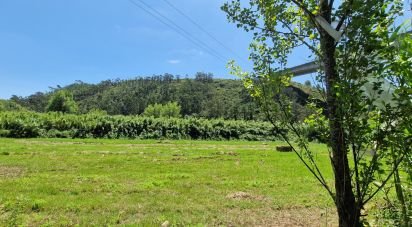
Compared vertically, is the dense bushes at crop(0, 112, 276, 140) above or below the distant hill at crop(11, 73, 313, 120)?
below

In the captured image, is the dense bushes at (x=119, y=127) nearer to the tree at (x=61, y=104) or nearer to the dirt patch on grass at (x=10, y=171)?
the dirt patch on grass at (x=10, y=171)

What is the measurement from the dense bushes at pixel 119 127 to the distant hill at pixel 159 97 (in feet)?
177

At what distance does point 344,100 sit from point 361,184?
3.03 ft

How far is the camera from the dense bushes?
31000 millimetres

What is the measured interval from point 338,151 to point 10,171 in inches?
Result: 455

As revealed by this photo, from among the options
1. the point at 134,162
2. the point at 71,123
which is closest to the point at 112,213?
the point at 134,162

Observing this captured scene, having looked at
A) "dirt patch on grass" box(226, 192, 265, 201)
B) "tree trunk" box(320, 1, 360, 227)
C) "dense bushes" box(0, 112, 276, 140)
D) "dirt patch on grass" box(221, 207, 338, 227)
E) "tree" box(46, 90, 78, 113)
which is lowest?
"dirt patch on grass" box(221, 207, 338, 227)

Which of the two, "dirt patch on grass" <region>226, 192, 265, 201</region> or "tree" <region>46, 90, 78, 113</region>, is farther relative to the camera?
"tree" <region>46, 90, 78, 113</region>

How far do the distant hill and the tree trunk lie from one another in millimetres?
95057

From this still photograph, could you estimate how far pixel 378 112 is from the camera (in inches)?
118

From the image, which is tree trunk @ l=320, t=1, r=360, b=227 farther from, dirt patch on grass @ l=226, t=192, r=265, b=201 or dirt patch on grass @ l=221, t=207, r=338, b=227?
dirt patch on grass @ l=226, t=192, r=265, b=201

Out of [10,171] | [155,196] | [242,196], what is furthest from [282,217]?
[10,171]

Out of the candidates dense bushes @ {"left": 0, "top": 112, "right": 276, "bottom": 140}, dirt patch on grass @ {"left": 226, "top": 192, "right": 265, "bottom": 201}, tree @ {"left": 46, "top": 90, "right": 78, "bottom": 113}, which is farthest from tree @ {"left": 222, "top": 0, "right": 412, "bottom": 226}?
tree @ {"left": 46, "top": 90, "right": 78, "bottom": 113}

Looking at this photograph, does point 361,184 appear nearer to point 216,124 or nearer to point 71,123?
point 71,123
